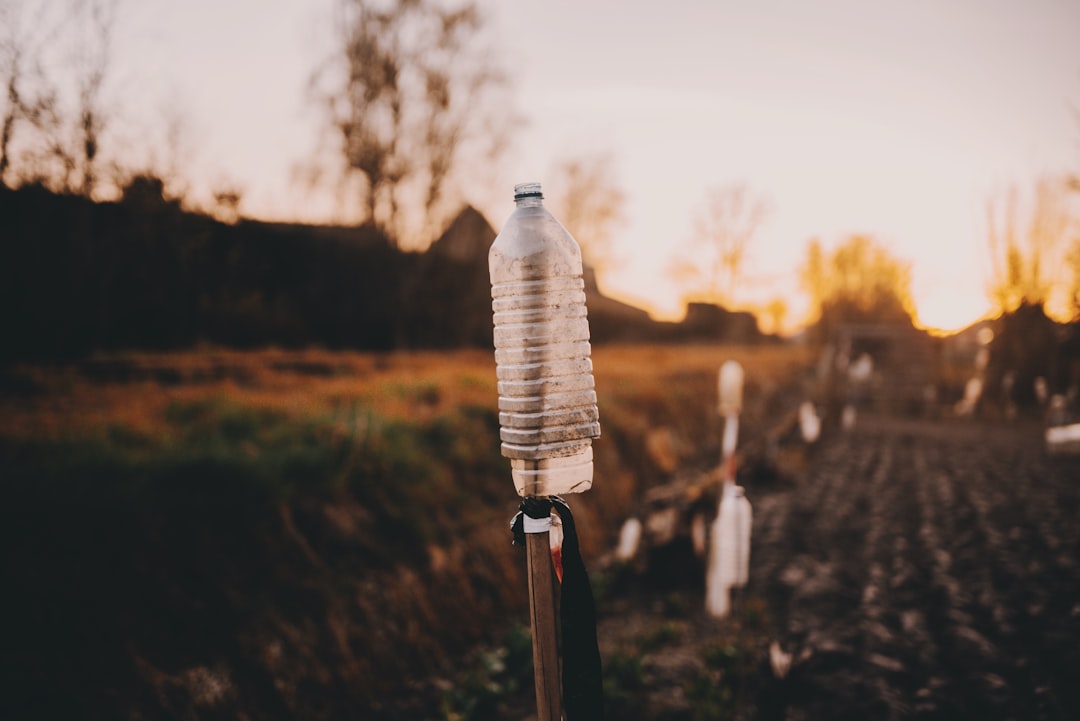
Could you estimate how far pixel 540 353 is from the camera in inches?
58.5

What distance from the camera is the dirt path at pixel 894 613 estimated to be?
388 cm

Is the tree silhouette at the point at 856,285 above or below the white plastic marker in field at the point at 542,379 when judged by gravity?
above

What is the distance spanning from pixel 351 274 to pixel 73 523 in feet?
31.4

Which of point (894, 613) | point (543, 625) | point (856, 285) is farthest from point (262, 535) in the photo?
point (856, 285)

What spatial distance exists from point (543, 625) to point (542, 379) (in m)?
0.67

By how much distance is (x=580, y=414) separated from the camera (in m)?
1.53

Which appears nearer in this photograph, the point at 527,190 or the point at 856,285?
the point at 527,190

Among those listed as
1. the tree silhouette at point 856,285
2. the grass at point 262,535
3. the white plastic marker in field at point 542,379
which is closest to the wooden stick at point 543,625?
the white plastic marker in field at point 542,379

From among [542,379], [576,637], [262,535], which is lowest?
[262,535]

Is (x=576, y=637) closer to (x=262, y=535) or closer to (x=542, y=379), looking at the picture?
(x=542, y=379)

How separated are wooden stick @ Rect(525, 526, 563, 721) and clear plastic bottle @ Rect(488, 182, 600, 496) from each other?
18 cm

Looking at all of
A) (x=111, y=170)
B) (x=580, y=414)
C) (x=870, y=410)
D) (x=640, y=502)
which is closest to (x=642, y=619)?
(x=640, y=502)

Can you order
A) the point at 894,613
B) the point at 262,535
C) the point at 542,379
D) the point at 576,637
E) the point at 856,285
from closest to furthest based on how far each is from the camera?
1. the point at 542,379
2. the point at 576,637
3. the point at 262,535
4. the point at 894,613
5. the point at 856,285

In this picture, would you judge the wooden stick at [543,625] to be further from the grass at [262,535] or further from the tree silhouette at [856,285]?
the tree silhouette at [856,285]
